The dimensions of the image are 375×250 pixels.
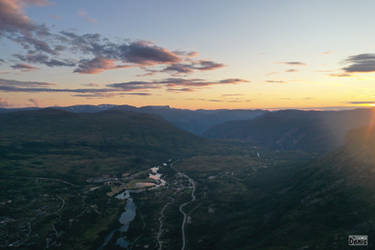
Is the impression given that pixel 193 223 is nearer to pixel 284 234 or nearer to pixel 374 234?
pixel 284 234

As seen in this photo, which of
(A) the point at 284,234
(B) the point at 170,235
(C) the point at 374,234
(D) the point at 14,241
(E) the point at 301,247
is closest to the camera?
(C) the point at 374,234

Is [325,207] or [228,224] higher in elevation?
[325,207]

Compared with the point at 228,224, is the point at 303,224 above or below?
above

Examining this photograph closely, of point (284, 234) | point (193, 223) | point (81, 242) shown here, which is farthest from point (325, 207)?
point (81, 242)

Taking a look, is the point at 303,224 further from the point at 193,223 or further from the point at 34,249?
the point at 34,249

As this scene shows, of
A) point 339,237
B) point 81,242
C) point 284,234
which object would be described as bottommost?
point 81,242

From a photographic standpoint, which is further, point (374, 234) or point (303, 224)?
point (303, 224)

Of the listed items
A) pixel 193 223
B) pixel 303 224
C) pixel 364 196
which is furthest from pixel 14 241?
pixel 364 196

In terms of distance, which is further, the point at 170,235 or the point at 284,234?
the point at 170,235

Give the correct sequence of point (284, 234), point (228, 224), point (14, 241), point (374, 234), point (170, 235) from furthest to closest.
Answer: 1. point (228, 224)
2. point (170, 235)
3. point (14, 241)
4. point (284, 234)
5. point (374, 234)
